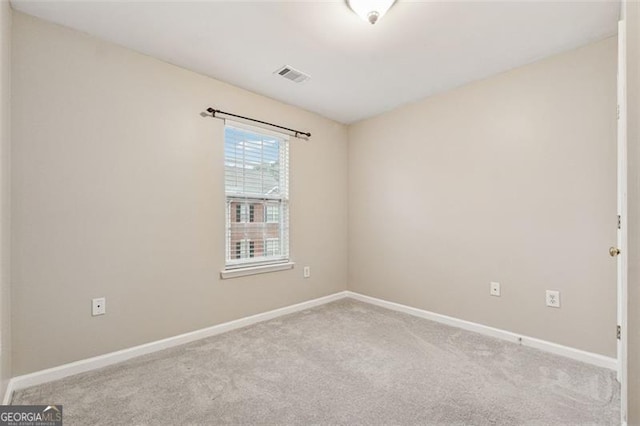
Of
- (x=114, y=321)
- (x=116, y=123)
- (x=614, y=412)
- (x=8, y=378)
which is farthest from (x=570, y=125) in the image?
(x=8, y=378)

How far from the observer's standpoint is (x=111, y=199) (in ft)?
7.27

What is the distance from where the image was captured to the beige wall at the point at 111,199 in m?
1.92

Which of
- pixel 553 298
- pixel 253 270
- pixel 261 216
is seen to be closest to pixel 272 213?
pixel 261 216

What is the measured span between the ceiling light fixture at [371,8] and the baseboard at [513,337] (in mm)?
2674

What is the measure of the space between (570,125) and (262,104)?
2.68 metres

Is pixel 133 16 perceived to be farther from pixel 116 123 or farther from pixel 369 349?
pixel 369 349

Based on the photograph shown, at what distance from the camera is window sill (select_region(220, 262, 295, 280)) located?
2.85 metres

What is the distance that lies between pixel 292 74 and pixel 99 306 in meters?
2.39

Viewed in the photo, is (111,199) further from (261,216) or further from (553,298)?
(553,298)

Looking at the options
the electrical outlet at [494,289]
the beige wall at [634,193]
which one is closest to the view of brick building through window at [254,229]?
the electrical outlet at [494,289]

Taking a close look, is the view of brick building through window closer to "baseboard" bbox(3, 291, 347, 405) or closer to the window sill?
the window sill

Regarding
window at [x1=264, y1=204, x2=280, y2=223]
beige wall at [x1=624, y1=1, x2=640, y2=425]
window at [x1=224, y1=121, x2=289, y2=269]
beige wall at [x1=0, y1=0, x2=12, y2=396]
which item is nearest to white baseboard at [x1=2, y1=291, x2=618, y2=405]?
beige wall at [x1=0, y1=0, x2=12, y2=396]

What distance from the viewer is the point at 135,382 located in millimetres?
1938

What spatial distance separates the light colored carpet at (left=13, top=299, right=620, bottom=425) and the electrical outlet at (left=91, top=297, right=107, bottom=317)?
0.39 metres
